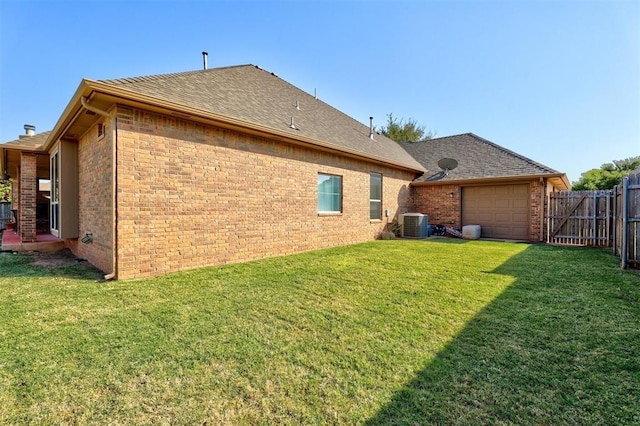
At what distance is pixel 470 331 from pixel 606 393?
114 centimetres

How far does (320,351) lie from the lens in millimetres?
2770

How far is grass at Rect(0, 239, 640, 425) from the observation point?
Result: 1.98 metres

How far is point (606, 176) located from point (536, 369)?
Result: 29455 mm

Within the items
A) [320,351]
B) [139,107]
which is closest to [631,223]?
[320,351]

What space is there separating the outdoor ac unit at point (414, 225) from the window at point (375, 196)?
4.36 feet

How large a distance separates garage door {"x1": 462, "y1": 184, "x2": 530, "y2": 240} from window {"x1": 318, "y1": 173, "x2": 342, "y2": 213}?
22.5 ft

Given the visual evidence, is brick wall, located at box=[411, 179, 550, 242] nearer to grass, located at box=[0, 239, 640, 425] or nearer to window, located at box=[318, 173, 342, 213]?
window, located at box=[318, 173, 342, 213]

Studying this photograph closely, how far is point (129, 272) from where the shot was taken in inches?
204

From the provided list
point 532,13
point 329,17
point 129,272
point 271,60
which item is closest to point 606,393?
point 129,272

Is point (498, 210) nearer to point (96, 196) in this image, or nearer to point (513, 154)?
point (513, 154)

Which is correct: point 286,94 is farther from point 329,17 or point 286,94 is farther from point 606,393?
point 606,393

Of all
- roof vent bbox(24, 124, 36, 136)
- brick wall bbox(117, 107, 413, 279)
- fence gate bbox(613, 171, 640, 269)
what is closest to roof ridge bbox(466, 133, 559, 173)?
fence gate bbox(613, 171, 640, 269)

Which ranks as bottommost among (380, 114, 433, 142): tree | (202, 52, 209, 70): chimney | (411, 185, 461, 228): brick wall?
(411, 185, 461, 228): brick wall

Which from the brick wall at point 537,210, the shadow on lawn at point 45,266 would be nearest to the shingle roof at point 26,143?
the shadow on lawn at point 45,266
